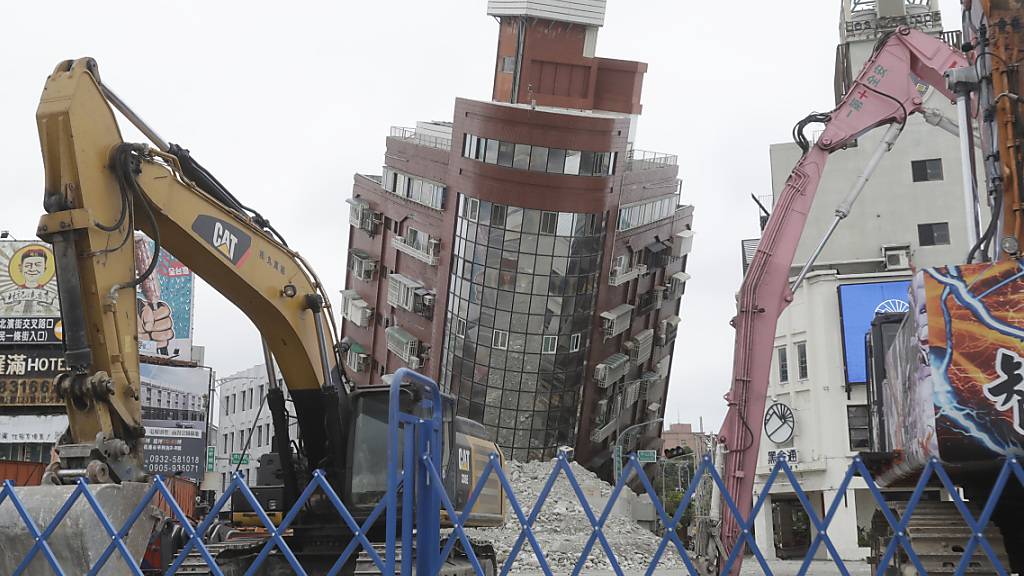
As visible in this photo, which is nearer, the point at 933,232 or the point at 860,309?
the point at 860,309

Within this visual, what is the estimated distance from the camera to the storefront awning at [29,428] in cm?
4762

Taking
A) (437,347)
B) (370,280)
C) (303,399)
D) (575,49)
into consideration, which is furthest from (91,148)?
(575,49)

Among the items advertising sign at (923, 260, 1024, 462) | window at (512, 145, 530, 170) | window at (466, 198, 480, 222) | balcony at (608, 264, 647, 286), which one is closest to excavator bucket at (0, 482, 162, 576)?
advertising sign at (923, 260, 1024, 462)

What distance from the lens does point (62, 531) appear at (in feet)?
27.1

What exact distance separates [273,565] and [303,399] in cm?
192

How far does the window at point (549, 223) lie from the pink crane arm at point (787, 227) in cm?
2795

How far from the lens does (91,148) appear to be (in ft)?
33.4

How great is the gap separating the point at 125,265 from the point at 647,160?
4817 cm

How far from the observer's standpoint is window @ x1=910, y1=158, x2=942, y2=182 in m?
44.0

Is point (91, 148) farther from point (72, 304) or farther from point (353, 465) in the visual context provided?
point (353, 465)

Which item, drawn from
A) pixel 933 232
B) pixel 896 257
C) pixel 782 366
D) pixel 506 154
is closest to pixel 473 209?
pixel 506 154

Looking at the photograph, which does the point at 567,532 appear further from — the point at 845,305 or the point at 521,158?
the point at 521,158

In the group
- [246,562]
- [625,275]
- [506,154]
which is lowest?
[246,562]

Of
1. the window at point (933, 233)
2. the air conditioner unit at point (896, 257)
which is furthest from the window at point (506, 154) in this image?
the window at point (933, 233)
